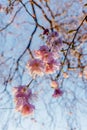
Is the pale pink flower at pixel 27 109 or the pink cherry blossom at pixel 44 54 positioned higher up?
the pink cherry blossom at pixel 44 54

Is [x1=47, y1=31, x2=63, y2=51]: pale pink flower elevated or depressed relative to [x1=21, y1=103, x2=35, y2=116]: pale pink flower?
elevated

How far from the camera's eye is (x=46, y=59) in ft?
5.71

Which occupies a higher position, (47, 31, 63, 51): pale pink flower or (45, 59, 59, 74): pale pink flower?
(47, 31, 63, 51): pale pink flower

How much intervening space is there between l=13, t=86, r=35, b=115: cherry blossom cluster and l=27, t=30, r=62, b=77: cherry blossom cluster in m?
0.12

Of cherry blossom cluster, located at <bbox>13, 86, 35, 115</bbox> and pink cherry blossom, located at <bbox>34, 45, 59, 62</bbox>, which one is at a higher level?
pink cherry blossom, located at <bbox>34, 45, 59, 62</bbox>

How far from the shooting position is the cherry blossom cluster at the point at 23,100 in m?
1.72

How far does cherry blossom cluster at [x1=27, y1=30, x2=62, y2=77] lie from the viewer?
5.65 feet

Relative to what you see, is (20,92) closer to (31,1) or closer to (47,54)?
(47,54)

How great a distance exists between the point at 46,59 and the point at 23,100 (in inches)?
10.7

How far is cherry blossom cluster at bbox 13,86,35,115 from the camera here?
5.64ft

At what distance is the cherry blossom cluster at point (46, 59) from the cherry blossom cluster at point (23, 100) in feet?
0.39

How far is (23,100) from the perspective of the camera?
1729 millimetres

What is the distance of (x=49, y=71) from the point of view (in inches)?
68.9

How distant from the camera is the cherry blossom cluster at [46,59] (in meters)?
1.72
